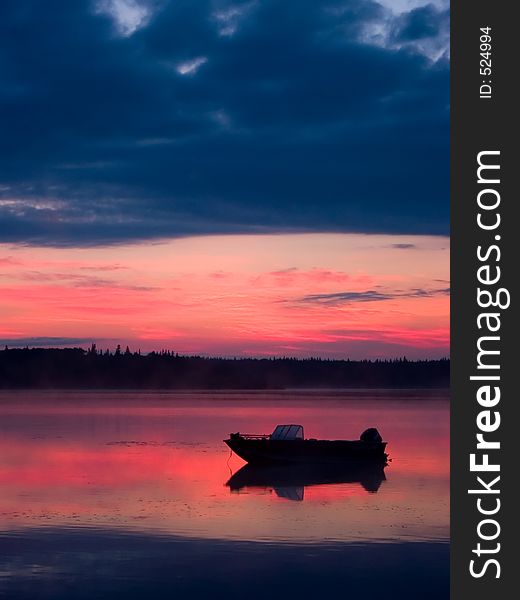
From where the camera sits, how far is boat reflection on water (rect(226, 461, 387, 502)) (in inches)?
1679

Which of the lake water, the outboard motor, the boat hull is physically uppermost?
the outboard motor

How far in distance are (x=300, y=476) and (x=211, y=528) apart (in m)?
19.8

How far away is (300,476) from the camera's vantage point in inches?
1927

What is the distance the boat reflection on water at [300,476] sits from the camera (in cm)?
4264

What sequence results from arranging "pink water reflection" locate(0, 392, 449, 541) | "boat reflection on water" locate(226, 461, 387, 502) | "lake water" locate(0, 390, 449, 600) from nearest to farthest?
"lake water" locate(0, 390, 449, 600)
"pink water reflection" locate(0, 392, 449, 541)
"boat reflection on water" locate(226, 461, 387, 502)

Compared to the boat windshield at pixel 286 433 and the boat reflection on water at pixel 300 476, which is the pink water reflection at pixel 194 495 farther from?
the boat windshield at pixel 286 433

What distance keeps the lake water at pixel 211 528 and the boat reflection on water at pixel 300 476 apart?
148 millimetres

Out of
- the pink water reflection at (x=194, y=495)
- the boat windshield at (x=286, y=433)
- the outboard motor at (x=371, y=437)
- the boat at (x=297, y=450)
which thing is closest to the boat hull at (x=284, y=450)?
the boat at (x=297, y=450)

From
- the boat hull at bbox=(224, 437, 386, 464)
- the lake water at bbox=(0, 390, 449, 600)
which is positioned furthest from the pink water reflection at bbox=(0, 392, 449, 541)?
the boat hull at bbox=(224, 437, 386, 464)

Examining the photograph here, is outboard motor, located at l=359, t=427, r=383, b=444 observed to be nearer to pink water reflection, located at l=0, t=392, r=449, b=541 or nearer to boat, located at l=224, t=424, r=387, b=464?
boat, located at l=224, t=424, r=387, b=464

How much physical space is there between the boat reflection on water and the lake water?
0.15 meters

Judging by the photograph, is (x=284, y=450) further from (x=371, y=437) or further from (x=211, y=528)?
(x=211, y=528)

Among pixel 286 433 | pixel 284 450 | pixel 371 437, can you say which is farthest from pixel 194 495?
pixel 371 437

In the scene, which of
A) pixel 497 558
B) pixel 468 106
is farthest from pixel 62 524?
pixel 468 106
